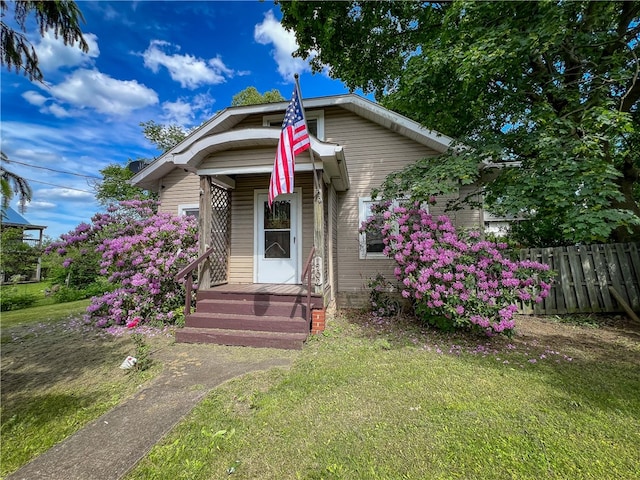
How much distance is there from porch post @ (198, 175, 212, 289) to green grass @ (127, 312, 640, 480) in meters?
2.65

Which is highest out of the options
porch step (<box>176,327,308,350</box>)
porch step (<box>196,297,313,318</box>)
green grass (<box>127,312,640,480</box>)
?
porch step (<box>196,297,313,318</box>)

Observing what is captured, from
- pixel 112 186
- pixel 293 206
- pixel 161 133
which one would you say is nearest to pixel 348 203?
pixel 293 206

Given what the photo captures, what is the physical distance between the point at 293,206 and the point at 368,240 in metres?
2.09

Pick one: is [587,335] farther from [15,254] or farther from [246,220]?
[15,254]

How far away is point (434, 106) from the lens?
524 cm

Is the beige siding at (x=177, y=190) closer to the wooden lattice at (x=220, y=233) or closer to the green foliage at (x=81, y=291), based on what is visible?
the wooden lattice at (x=220, y=233)

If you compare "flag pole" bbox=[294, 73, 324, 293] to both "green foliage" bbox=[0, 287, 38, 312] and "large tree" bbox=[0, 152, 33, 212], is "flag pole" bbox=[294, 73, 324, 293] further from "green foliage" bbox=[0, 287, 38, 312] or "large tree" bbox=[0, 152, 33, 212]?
"green foliage" bbox=[0, 287, 38, 312]

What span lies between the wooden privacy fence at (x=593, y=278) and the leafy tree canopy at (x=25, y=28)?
28.4ft

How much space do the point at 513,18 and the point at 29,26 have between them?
20.8 feet

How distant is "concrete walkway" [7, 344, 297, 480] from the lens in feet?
6.27

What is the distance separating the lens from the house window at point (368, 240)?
265 inches

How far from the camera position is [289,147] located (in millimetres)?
3971

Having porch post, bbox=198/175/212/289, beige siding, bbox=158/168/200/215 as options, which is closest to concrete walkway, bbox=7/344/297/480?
porch post, bbox=198/175/212/289

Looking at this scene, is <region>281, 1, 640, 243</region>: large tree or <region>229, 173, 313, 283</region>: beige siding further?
<region>229, 173, 313, 283</region>: beige siding
